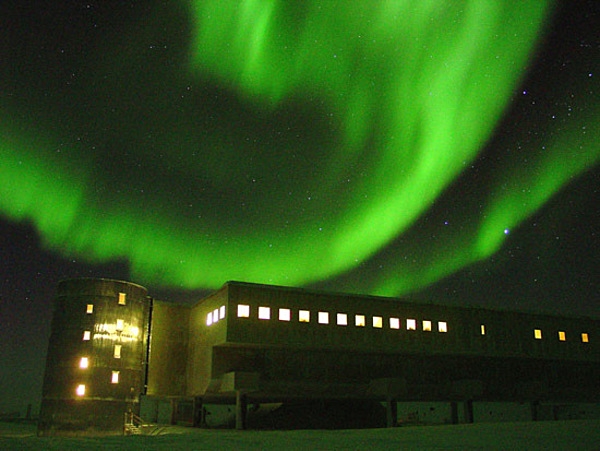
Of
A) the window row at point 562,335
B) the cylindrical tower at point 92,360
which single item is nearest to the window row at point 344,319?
the window row at point 562,335

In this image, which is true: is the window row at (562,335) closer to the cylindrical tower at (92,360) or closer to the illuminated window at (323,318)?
the illuminated window at (323,318)

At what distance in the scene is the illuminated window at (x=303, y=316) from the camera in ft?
132

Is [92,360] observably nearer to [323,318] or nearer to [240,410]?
[240,410]

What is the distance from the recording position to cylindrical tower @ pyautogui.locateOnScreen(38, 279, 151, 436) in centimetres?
4128

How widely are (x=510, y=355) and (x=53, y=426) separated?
34904mm

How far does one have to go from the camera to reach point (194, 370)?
44438 millimetres

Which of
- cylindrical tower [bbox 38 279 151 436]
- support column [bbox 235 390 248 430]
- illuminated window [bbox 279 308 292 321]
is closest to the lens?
support column [bbox 235 390 248 430]

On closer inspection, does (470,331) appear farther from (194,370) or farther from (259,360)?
(194,370)

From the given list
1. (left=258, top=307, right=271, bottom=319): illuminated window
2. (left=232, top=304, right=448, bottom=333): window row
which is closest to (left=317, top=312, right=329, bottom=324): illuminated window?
(left=232, top=304, right=448, bottom=333): window row

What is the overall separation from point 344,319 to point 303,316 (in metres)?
3.20

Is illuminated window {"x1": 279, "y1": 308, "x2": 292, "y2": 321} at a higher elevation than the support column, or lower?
higher

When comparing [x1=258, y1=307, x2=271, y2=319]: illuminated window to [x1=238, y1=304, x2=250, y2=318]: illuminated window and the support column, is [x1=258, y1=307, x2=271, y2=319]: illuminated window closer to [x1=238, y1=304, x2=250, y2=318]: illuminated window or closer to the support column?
[x1=238, y1=304, x2=250, y2=318]: illuminated window

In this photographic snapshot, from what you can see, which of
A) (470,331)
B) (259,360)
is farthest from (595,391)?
(259,360)

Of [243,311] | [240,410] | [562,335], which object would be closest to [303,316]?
[243,311]
